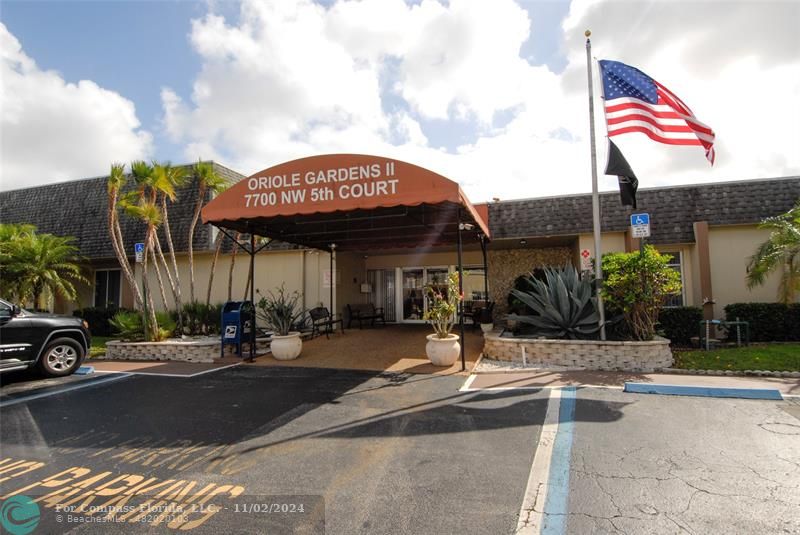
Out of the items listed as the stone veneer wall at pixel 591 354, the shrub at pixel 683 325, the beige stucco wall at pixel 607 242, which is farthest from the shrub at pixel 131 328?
the shrub at pixel 683 325

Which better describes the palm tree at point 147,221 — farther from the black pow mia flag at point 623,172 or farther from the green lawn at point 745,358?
the green lawn at point 745,358

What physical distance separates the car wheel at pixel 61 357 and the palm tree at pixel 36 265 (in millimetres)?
7615

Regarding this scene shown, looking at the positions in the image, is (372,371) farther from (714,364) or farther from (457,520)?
(714,364)

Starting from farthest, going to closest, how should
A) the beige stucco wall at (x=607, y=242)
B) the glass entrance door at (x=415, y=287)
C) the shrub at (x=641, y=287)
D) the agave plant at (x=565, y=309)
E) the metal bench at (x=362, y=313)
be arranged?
the glass entrance door at (x=415, y=287), the metal bench at (x=362, y=313), the beige stucco wall at (x=607, y=242), the agave plant at (x=565, y=309), the shrub at (x=641, y=287)

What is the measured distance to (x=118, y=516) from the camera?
3031 mm

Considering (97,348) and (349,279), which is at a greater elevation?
(349,279)

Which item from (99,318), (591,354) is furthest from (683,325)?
(99,318)

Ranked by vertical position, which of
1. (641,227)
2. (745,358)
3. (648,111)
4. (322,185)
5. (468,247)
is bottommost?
(745,358)

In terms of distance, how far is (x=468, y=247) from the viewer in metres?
15.2

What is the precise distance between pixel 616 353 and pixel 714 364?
1.89 metres

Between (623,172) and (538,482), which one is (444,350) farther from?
(623,172)

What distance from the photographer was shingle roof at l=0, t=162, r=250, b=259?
14969 millimetres

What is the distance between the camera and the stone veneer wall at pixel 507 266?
14.7 meters

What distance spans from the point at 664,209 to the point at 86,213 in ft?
70.3
